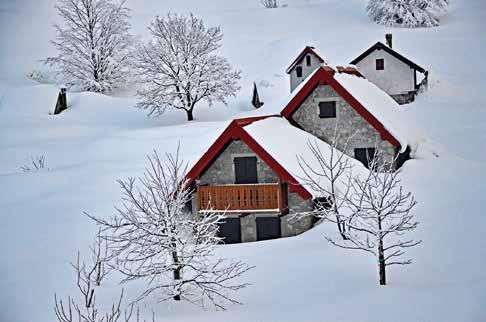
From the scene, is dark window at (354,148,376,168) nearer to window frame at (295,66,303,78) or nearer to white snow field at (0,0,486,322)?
white snow field at (0,0,486,322)

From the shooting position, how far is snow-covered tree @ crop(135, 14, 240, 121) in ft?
113

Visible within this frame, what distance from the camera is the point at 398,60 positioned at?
33.9 metres

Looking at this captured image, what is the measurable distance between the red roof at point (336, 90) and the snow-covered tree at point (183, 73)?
46.2 feet

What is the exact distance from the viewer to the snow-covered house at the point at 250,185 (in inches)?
685

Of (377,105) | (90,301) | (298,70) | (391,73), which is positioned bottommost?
(90,301)

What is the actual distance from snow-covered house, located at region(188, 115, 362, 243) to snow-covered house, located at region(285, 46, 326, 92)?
57.8 ft

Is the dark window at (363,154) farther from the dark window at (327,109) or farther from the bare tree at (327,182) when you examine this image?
the dark window at (327,109)

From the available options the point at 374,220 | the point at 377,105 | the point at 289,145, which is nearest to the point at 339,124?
the point at 377,105

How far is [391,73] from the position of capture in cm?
3400

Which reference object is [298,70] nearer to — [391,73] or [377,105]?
[391,73]

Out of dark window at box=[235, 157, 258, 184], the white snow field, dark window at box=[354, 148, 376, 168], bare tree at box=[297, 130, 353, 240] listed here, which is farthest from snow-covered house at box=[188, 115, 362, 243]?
dark window at box=[354, 148, 376, 168]

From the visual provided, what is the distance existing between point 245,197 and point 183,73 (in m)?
18.6

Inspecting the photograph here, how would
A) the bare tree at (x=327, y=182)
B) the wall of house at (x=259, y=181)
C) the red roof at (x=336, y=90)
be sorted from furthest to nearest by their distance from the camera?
the red roof at (x=336, y=90) → the wall of house at (x=259, y=181) → the bare tree at (x=327, y=182)

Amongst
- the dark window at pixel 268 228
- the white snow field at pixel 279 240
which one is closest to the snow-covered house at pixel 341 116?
the white snow field at pixel 279 240
